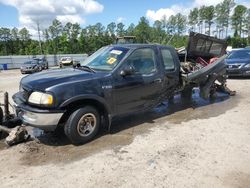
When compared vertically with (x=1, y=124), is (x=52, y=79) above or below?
above

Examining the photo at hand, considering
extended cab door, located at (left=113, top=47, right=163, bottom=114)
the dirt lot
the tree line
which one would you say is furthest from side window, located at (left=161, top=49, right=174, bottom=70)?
the tree line

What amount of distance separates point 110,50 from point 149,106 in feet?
5.26

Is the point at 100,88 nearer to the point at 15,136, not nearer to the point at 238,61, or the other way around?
the point at 15,136

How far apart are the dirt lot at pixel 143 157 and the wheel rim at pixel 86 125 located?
244 millimetres

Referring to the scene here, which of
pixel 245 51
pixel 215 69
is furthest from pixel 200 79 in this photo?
pixel 245 51

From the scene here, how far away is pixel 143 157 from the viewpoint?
4770 millimetres

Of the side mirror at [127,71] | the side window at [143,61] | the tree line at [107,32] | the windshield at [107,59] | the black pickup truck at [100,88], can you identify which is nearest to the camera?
the black pickup truck at [100,88]

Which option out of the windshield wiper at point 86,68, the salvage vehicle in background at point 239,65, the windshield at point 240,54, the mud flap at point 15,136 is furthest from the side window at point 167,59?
the windshield at point 240,54

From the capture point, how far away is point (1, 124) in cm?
597

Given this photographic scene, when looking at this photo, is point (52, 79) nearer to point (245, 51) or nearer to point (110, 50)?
point (110, 50)

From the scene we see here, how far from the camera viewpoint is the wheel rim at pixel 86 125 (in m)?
5.28

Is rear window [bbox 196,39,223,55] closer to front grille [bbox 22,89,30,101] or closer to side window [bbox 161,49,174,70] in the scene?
side window [bbox 161,49,174,70]

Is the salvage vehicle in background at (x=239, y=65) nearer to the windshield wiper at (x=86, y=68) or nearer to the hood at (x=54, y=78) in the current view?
the windshield wiper at (x=86, y=68)

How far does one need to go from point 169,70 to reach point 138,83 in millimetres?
1228
